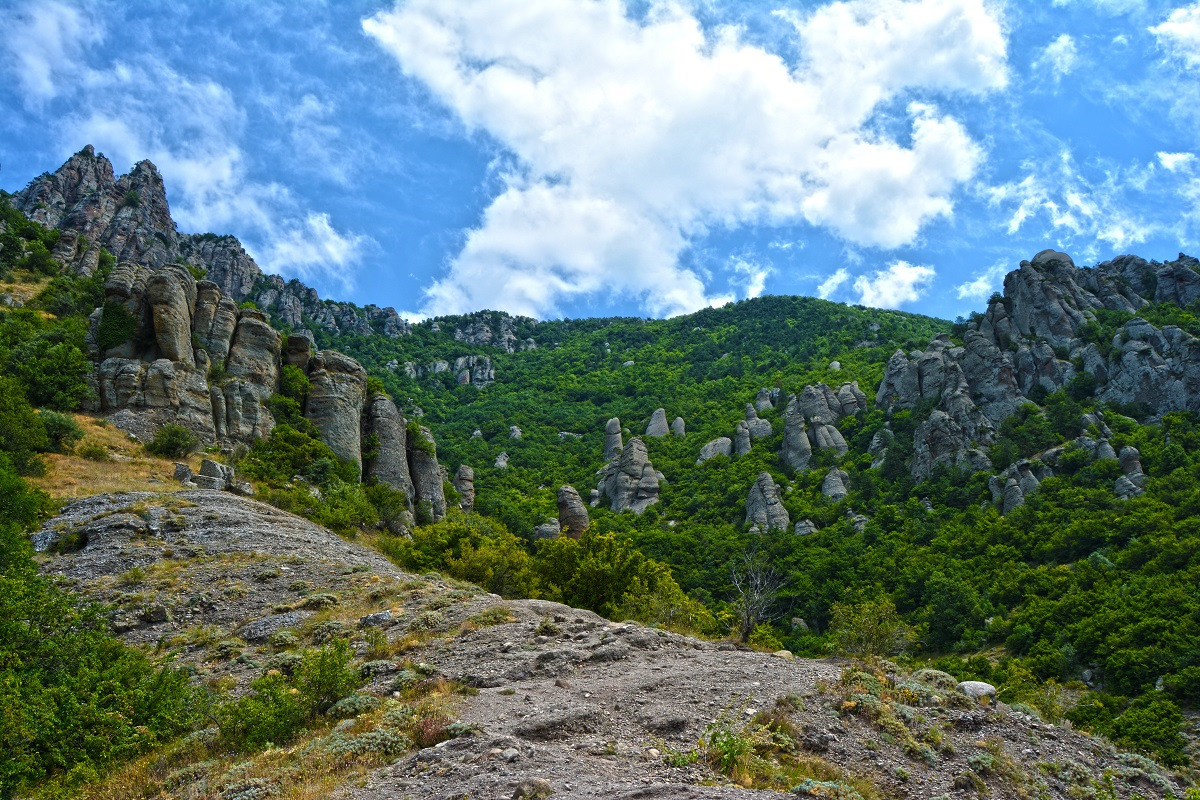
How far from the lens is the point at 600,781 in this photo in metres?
8.34

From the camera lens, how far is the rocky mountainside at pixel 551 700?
8.92 metres

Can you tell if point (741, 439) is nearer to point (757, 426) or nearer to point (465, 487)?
point (757, 426)

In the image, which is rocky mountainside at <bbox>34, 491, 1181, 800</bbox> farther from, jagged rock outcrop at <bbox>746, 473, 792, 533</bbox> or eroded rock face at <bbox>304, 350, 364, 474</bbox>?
jagged rock outcrop at <bbox>746, 473, 792, 533</bbox>

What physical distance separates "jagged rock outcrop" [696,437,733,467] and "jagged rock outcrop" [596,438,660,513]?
711 centimetres

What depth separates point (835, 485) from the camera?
76.6 m

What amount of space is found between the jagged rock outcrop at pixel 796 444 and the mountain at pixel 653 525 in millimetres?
387

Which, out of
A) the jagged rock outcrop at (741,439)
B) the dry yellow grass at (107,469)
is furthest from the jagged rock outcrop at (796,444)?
the dry yellow grass at (107,469)

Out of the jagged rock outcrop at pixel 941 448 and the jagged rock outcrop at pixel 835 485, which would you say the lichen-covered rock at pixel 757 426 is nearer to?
the jagged rock outcrop at pixel 835 485

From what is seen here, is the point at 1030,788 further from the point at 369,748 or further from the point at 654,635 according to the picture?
the point at 369,748

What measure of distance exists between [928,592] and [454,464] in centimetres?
5661

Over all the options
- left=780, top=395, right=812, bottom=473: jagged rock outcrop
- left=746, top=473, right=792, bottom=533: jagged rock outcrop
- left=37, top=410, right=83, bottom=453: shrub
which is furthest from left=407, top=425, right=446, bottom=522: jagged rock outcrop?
left=780, top=395, right=812, bottom=473: jagged rock outcrop

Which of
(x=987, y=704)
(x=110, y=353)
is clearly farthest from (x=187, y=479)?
(x=987, y=704)

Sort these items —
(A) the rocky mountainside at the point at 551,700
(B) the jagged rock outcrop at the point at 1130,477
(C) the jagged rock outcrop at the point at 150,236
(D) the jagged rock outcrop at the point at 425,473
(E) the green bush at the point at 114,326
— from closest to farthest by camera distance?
(A) the rocky mountainside at the point at 551,700, (E) the green bush at the point at 114,326, (D) the jagged rock outcrop at the point at 425,473, (B) the jagged rock outcrop at the point at 1130,477, (C) the jagged rock outcrop at the point at 150,236

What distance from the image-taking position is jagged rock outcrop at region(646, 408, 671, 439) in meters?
102
